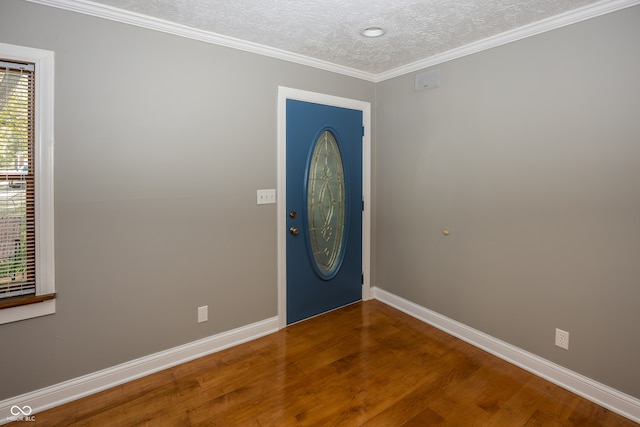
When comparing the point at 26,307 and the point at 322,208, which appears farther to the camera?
the point at 322,208

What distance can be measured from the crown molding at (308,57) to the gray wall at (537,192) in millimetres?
53

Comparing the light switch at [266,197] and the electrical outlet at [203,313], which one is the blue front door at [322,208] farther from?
the electrical outlet at [203,313]

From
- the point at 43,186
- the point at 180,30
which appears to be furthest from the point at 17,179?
the point at 180,30

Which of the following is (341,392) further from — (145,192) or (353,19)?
(353,19)

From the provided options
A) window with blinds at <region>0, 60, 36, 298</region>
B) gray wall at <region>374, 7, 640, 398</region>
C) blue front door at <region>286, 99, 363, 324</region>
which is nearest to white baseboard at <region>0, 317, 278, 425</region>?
blue front door at <region>286, 99, 363, 324</region>

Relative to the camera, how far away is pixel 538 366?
234 centimetres

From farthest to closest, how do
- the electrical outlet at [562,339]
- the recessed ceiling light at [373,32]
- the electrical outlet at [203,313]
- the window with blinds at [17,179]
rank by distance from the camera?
the electrical outlet at [203,313] < the recessed ceiling light at [373,32] < the electrical outlet at [562,339] < the window with blinds at [17,179]

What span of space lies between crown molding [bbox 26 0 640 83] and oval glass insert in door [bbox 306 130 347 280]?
0.79 m

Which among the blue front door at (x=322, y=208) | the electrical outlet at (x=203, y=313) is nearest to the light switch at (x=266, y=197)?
the blue front door at (x=322, y=208)

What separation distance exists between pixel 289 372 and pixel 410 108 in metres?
2.57

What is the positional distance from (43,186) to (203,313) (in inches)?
53.2

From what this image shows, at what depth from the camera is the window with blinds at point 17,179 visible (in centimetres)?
182

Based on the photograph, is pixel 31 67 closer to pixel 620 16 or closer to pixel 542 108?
Result: pixel 542 108

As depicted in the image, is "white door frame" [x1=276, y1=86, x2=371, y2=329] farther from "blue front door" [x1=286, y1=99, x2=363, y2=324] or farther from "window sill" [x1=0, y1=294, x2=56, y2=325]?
"window sill" [x1=0, y1=294, x2=56, y2=325]
